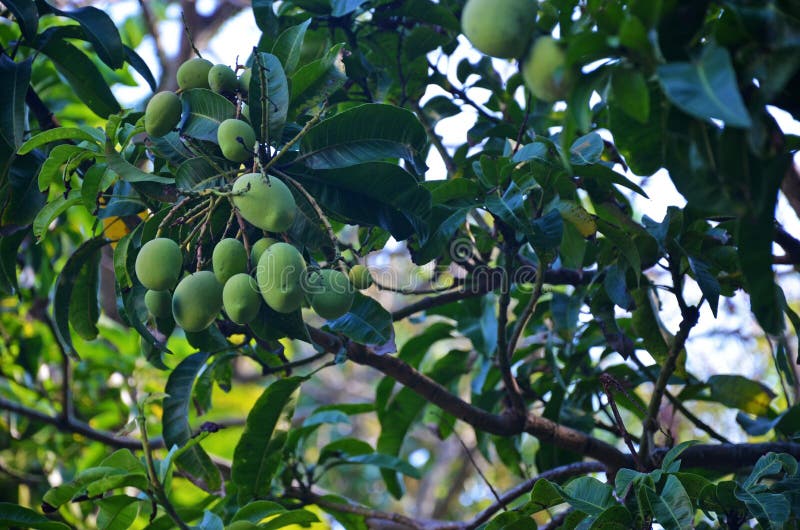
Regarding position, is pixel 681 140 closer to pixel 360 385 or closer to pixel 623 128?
pixel 623 128

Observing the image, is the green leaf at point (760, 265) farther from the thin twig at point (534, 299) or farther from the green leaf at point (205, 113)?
the green leaf at point (205, 113)

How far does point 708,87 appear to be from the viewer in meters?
0.71

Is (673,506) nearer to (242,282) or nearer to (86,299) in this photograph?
(242,282)

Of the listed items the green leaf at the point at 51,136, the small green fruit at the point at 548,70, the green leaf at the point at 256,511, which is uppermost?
the green leaf at the point at 51,136

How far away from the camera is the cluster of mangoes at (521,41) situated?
819mm

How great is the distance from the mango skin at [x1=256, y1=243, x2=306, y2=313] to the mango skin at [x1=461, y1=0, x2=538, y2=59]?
0.34m

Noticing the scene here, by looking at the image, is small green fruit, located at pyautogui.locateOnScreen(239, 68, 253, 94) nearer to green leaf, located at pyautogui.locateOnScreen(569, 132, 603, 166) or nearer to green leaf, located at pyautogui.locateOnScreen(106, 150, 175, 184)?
green leaf, located at pyautogui.locateOnScreen(106, 150, 175, 184)

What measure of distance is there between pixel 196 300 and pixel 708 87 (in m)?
0.66

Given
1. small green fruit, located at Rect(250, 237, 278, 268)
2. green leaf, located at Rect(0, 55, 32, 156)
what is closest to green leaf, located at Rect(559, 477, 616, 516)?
small green fruit, located at Rect(250, 237, 278, 268)

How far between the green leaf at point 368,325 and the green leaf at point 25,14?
2.52ft

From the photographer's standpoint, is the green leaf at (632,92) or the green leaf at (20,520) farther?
the green leaf at (20,520)

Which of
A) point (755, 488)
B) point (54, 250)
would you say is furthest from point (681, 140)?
point (54, 250)

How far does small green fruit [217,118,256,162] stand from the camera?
1089mm

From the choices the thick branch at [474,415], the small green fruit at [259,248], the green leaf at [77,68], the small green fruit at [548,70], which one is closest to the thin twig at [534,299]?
the thick branch at [474,415]
